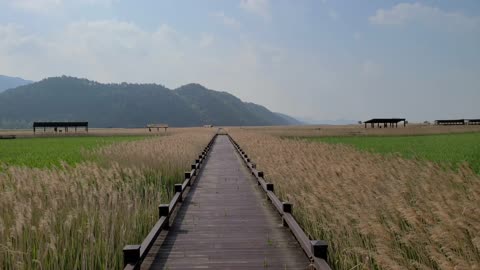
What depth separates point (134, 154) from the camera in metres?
17.2

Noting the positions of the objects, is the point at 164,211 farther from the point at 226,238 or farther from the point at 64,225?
the point at 64,225

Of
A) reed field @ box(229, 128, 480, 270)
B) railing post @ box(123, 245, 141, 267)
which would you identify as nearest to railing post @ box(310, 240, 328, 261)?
reed field @ box(229, 128, 480, 270)

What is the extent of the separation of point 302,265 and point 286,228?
2149mm

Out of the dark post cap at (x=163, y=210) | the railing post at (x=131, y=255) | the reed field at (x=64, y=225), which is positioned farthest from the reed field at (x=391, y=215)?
the reed field at (x=64, y=225)

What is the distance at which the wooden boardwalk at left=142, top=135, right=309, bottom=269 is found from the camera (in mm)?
5887

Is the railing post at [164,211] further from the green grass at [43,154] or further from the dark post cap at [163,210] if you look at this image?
the green grass at [43,154]

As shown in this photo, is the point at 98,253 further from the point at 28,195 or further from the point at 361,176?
the point at 361,176

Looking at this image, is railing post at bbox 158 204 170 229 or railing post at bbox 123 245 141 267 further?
railing post at bbox 158 204 170 229

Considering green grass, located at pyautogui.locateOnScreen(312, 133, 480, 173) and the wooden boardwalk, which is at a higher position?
green grass, located at pyautogui.locateOnScreen(312, 133, 480, 173)

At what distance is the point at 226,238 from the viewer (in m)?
7.15

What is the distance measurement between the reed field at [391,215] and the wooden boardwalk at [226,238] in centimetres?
71

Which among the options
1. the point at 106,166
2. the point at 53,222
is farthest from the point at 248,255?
the point at 106,166

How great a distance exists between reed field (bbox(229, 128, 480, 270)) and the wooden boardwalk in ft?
2.34

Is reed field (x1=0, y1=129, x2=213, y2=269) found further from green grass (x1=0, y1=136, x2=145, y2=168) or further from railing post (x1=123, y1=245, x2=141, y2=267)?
green grass (x1=0, y1=136, x2=145, y2=168)
